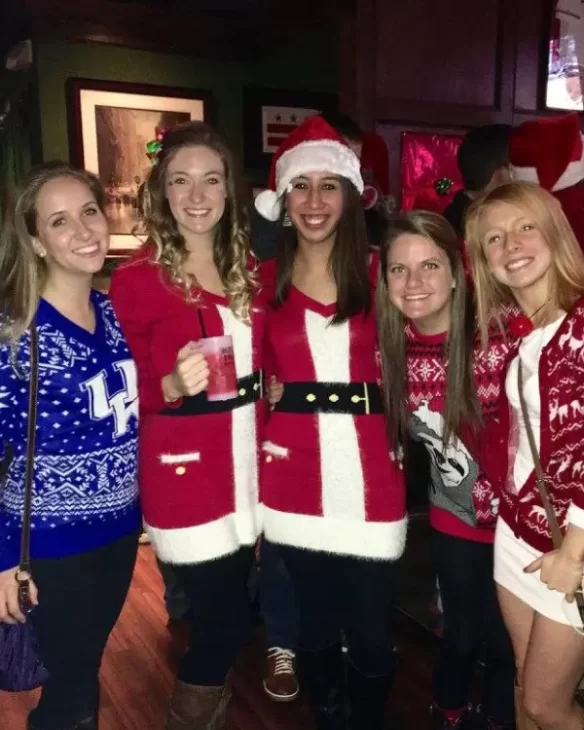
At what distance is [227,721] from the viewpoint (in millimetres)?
2166

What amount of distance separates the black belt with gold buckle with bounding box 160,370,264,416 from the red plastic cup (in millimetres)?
100

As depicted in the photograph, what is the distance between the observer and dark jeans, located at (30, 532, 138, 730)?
1449 mm

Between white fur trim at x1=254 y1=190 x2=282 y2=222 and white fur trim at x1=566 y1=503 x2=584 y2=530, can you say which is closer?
white fur trim at x1=566 y1=503 x2=584 y2=530

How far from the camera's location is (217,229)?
5.85 feet

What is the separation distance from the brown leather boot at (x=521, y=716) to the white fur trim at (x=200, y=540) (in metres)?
0.75

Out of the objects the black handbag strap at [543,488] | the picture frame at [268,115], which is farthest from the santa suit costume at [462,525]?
the picture frame at [268,115]

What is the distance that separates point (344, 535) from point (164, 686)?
3.58 ft

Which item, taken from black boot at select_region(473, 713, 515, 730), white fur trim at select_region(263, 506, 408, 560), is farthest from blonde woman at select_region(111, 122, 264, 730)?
A: black boot at select_region(473, 713, 515, 730)

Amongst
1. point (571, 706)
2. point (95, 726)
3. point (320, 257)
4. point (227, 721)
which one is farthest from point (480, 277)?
point (227, 721)

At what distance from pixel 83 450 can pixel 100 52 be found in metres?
3.49

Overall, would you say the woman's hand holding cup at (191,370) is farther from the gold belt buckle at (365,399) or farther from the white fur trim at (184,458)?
the gold belt buckle at (365,399)

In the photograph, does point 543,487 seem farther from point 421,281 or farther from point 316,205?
point 316,205

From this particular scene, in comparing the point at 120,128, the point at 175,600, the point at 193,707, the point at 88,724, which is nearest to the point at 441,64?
the point at 120,128

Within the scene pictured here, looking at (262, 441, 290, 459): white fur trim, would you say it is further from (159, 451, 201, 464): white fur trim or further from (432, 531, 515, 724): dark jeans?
(432, 531, 515, 724): dark jeans
